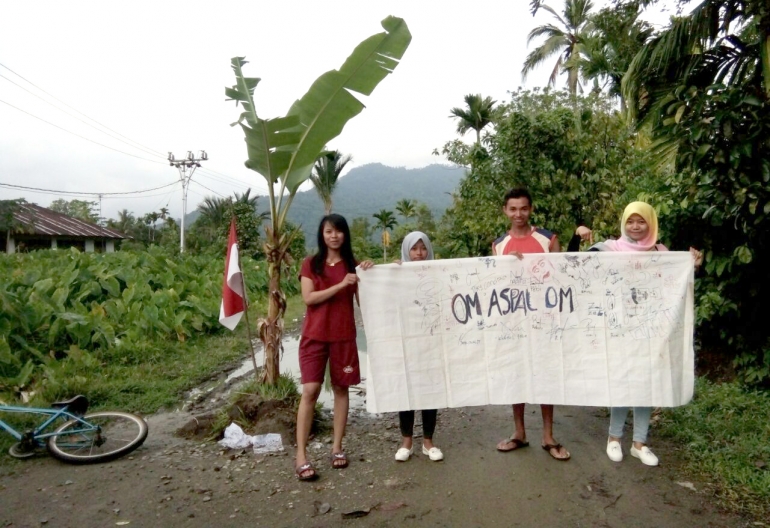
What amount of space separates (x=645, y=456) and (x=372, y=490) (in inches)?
72.2

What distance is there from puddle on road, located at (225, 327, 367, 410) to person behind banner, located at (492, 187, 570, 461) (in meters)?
1.49

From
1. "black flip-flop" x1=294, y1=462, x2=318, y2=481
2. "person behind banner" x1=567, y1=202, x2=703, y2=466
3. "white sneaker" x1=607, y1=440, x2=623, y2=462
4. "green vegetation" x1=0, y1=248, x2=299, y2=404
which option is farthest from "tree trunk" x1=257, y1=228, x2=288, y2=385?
"white sneaker" x1=607, y1=440, x2=623, y2=462

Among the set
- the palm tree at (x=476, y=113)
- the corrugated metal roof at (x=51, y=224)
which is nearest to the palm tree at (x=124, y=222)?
the corrugated metal roof at (x=51, y=224)

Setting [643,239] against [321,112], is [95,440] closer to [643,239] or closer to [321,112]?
[321,112]

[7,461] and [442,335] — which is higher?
[442,335]

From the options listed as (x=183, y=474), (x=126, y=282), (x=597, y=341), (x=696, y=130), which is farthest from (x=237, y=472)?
(x=126, y=282)

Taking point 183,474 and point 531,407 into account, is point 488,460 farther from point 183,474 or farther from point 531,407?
point 183,474

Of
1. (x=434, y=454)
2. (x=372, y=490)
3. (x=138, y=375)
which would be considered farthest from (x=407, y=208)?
(x=372, y=490)

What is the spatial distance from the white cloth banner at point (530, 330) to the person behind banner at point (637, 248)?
0.31 feet

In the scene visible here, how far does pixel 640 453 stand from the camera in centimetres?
401

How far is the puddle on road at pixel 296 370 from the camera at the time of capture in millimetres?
6180

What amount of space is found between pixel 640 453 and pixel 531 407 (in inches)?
64.8

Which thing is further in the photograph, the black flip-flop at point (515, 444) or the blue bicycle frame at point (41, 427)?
the blue bicycle frame at point (41, 427)
